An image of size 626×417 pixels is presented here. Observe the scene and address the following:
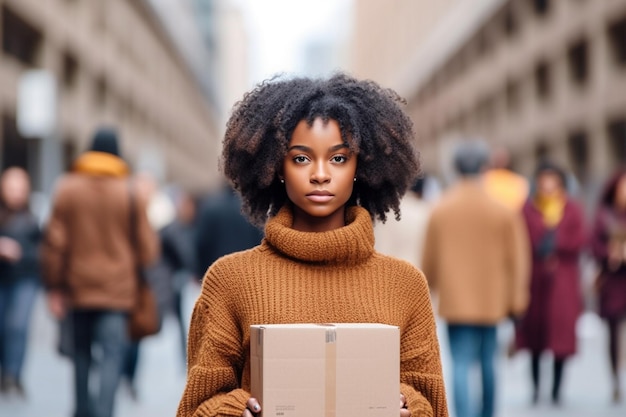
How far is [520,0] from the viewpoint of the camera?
116 feet

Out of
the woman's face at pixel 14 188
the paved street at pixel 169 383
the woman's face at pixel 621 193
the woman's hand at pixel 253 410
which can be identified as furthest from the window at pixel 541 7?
the woman's hand at pixel 253 410

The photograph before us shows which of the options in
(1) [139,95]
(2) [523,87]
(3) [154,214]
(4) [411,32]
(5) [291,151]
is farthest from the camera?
(4) [411,32]

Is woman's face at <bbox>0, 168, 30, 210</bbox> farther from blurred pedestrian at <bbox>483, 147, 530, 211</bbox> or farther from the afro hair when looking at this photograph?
the afro hair

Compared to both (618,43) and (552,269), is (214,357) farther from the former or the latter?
(618,43)

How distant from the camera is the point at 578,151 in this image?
97.1 feet

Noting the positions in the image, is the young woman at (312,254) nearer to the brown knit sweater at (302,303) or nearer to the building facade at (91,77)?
the brown knit sweater at (302,303)

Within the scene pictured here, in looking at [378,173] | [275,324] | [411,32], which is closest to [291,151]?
[378,173]

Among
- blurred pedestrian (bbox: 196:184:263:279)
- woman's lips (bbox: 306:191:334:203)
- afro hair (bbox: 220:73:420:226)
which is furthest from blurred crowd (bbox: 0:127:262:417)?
woman's lips (bbox: 306:191:334:203)

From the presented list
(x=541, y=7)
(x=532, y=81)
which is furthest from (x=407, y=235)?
(x=532, y=81)

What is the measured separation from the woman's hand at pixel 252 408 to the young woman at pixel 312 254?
5 cm

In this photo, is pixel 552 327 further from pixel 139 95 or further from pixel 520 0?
pixel 139 95

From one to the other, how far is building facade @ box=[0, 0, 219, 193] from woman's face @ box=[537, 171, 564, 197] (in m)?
10.6

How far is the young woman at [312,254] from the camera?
131 inches

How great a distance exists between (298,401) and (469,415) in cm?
529
